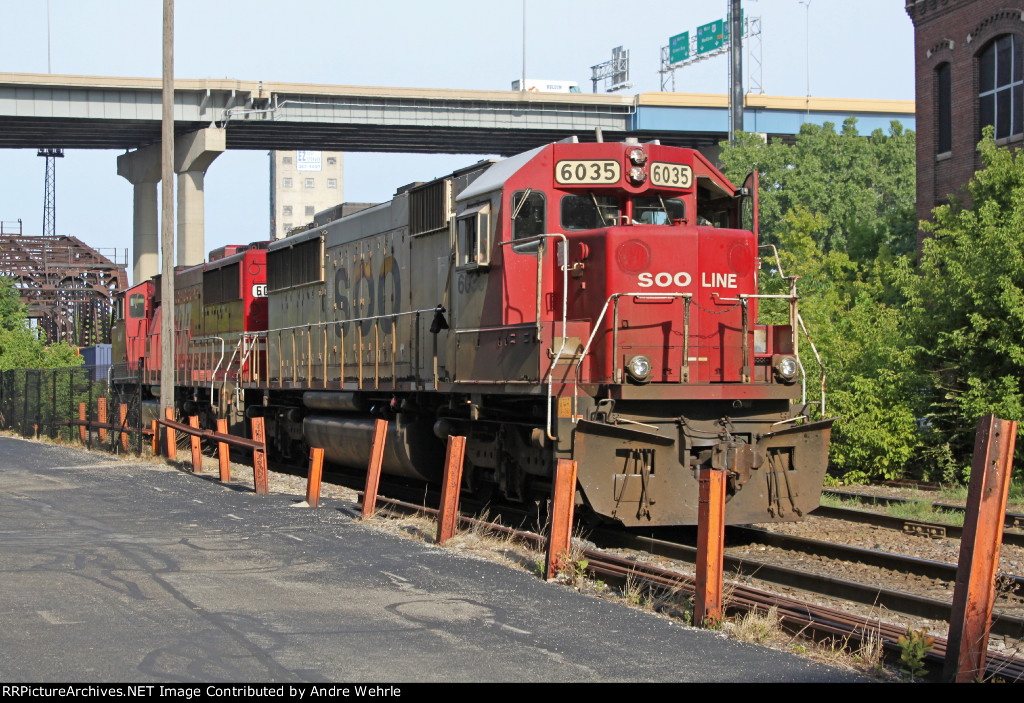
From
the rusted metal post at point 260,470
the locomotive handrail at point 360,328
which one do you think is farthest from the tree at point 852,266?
the rusted metal post at point 260,470

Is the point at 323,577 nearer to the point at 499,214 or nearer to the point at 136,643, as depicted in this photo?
the point at 136,643

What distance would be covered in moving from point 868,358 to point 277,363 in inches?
413

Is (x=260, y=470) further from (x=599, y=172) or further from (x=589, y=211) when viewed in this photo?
(x=599, y=172)

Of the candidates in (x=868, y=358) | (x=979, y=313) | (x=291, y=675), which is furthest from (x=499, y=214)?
(x=868, y=358)

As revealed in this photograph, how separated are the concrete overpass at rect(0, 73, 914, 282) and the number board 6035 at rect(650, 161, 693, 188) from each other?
123 feet

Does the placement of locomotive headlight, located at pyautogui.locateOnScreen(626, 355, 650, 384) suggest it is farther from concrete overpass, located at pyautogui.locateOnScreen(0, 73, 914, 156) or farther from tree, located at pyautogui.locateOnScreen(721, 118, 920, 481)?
concrete overpass, located at pyautogui.locateOnScreen(0, 73, 914, 156)

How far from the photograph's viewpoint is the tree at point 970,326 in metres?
15.7

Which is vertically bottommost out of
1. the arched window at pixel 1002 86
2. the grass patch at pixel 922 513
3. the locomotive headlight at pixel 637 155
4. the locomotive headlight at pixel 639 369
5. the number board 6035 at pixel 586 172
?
the grass patch at pixel 922 513

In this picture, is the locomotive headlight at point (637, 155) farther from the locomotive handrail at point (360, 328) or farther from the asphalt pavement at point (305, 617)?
the asphalt pavement at point (305, 617)

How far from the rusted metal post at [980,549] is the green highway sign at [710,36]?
2522 inches

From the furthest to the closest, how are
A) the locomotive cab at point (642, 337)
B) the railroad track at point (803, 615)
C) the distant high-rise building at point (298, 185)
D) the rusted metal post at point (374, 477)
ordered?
the distant high-rise building at point (298, 185), the rusted metal post at point (374, 477), the locomotive cab at point (642, 337), the railroad track at point (803, 615)

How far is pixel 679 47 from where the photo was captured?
232 feet

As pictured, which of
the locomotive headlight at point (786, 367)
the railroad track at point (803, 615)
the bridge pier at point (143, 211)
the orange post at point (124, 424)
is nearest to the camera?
the railroad track at point (803, 615)

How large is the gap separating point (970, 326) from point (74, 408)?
2265 cm
